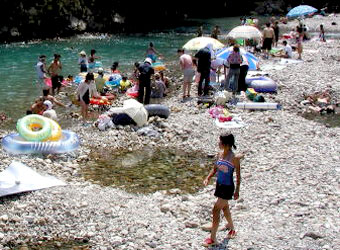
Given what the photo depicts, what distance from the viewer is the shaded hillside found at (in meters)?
44.9

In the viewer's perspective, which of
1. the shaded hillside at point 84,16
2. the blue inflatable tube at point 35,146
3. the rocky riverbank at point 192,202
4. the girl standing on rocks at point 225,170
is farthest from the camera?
the shaded hillside at point 84,16

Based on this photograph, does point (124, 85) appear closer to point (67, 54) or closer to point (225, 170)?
point (225, 170)

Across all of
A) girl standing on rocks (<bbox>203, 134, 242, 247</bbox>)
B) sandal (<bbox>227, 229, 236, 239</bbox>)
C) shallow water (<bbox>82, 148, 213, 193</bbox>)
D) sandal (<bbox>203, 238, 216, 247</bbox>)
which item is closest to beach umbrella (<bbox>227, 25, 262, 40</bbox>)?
shallow water (<bbox>82, 148, 213, 193</bbox>)

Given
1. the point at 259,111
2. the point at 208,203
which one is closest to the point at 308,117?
the point at 259,111

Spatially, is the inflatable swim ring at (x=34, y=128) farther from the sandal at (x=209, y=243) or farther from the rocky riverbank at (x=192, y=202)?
the sandal at (x=209, y=243)

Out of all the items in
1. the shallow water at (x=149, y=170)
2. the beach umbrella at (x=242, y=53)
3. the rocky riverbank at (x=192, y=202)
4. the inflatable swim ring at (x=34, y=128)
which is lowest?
the shallow water at (x=149, y=170)

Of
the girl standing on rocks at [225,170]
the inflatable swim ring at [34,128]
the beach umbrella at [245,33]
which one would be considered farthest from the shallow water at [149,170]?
the beach umbrella at [245,33]

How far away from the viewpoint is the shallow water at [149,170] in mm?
11312

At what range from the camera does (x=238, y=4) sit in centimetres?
7550

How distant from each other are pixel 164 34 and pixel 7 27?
14.2 m

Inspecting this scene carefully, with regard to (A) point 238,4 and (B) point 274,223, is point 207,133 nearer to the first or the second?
(B) point 274,223

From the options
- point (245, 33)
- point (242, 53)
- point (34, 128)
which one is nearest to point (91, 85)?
point (34, 128)

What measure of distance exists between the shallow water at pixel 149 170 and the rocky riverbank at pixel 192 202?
0.28m

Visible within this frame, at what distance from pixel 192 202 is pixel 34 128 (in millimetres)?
5520
